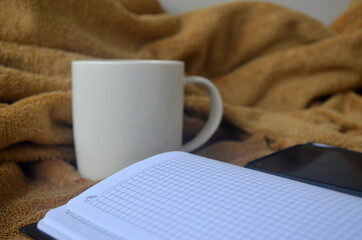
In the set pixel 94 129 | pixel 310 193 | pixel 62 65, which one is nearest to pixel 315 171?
pixel 310 193

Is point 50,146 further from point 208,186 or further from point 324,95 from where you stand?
point 324,95

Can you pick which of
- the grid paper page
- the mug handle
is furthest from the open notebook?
the mug handle

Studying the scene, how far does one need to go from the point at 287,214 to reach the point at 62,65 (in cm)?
35

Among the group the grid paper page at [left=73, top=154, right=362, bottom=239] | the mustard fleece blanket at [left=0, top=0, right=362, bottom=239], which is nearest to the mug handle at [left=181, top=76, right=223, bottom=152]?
the mustard fleece blanket at [left=0, top=0, right=362, bottom=239]

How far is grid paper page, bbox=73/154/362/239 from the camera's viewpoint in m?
0.22

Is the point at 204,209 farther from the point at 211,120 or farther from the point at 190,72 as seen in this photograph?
the point at 190,72

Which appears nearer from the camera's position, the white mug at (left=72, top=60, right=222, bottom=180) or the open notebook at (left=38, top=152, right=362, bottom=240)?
the open notebook at (left=38, top=152, right=362, bottom=240)

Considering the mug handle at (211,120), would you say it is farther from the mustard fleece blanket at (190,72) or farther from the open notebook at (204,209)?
the open notebook at (204,209)

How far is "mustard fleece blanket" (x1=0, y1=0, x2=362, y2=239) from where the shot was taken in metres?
0.38

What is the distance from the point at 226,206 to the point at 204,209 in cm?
1

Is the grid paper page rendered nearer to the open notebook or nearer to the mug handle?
the open notebook

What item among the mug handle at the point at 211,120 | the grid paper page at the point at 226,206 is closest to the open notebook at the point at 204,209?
the grid paper page at the point at 226,206

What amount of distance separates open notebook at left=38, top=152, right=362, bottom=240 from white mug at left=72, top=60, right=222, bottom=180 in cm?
9

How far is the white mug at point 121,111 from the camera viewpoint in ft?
1.19
